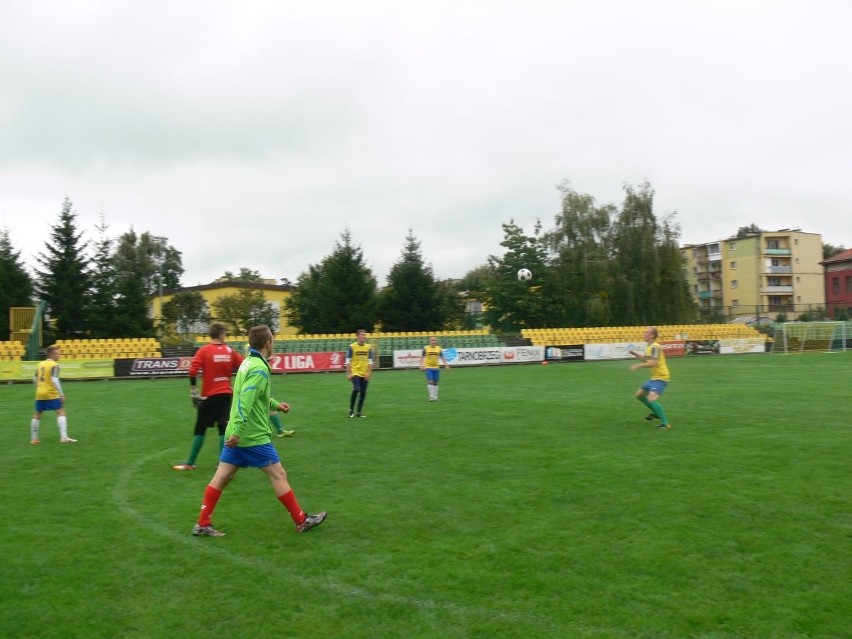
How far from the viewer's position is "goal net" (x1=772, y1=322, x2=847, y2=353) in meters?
44.7

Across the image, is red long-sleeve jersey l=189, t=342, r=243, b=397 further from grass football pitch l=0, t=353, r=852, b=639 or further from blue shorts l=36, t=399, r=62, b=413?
blue shorts l=36, t=399, r=62, b=413

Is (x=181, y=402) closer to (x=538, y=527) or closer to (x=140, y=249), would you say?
(x=538, y=527)

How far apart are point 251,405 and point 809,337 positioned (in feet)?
156

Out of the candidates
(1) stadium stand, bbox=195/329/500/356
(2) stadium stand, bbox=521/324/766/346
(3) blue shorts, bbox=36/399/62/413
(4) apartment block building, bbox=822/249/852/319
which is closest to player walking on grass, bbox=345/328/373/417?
(3) blue shorts, bbox=36/399/62/413

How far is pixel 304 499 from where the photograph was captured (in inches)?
311

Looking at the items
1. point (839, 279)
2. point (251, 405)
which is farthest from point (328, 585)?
point (839, 279)

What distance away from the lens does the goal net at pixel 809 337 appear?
44688 mm

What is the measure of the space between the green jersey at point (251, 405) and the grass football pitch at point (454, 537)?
969mm

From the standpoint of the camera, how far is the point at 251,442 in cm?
638

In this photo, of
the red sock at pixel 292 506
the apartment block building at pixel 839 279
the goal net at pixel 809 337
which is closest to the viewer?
the red sock at pixel 292 506

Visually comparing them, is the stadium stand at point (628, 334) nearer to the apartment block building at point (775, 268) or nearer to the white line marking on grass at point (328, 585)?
the white line marking on grass at point (328, 585)

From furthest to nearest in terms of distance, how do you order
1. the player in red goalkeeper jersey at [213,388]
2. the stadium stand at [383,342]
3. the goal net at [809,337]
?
1. the goal net at [809,337]
2. the stadium stand at [383,342]
3. the player in red goalkeeper jersey at [213,388]

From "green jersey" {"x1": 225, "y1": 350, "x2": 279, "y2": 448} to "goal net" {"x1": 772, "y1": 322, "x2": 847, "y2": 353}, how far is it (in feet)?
148

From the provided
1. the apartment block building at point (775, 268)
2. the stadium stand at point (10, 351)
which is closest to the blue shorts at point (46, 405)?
the stadium stand at point (10, 351)
